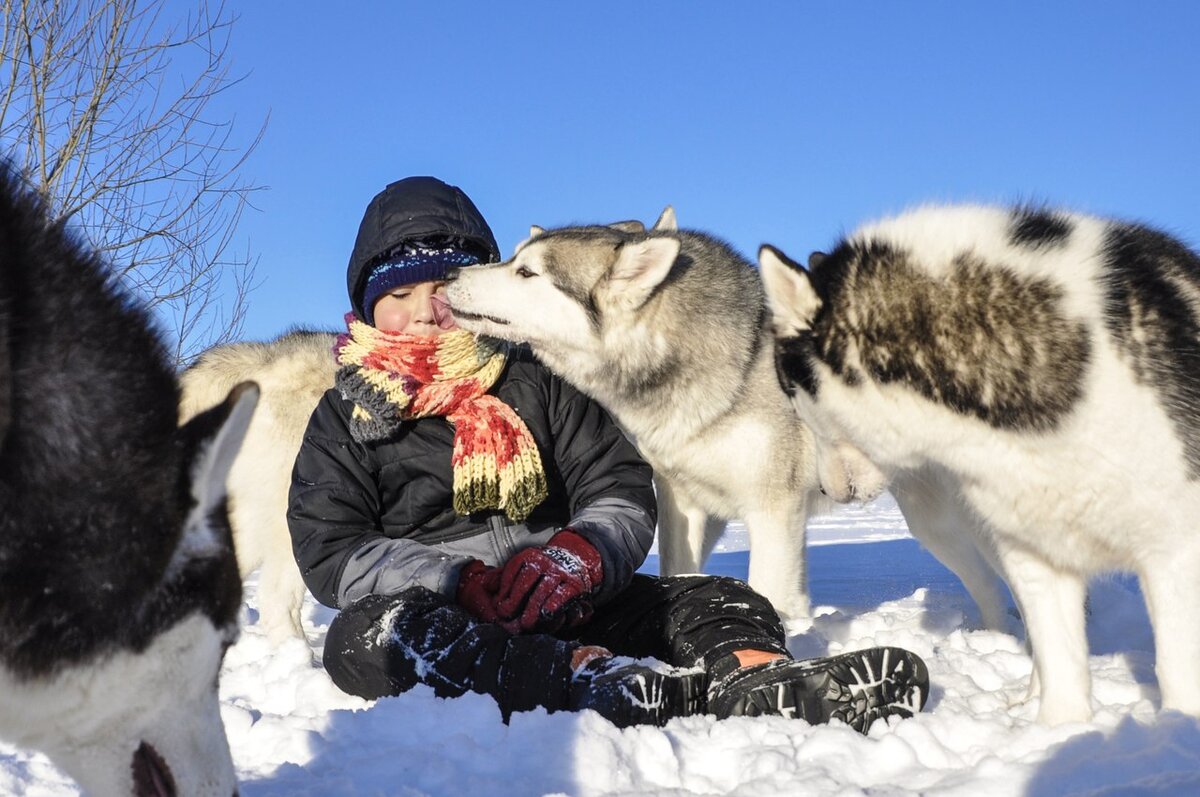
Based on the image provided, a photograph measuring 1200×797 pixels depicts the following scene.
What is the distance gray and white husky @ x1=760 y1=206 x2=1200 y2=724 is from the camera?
2561 millimetres

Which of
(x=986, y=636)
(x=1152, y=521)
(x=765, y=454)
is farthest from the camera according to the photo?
(x=765, y=454)

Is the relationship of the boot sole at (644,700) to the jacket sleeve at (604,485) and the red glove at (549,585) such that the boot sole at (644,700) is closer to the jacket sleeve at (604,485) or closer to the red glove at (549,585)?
the red glove at (549,585)

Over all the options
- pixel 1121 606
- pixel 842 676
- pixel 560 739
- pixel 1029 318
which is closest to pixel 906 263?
pixel 1029 318

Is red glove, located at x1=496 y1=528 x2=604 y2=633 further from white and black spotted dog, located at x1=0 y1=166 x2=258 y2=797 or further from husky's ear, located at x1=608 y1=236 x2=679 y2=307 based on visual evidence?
white and black spotted dog, located at x1=0 y1=166 x2=258 y2=797

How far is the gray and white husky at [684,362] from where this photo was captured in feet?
13.6

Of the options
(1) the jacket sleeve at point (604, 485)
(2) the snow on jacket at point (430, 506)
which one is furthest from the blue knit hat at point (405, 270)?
(1) the jacket sleeve at point (604, 485)

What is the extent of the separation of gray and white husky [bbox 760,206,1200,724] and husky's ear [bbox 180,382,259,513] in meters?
1.77

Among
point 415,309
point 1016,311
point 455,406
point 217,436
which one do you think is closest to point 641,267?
point 415,309

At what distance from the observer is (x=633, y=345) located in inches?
168

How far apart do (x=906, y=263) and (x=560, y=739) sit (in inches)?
60.7

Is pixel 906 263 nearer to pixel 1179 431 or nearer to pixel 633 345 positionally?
pixel 1179 431

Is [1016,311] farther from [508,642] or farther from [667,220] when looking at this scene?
[667,220]

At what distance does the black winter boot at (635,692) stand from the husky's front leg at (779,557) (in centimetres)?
156

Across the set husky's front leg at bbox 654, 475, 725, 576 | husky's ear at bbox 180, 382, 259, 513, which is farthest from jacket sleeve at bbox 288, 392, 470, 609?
husky's ear at bbox 180, 382, 259, 513
